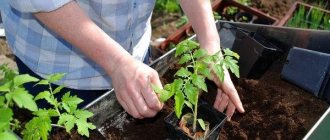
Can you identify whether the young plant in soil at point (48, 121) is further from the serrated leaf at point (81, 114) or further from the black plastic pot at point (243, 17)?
the black plastic pot at point (243, 17)

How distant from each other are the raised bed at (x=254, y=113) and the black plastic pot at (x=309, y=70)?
0.04m

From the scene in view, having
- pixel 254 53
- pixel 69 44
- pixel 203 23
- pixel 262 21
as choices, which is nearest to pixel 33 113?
pixel 69 44

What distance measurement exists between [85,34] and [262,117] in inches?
33.5

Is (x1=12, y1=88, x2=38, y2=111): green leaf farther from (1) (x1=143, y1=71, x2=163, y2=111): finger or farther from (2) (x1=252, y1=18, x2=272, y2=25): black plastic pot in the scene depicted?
(2) (x1=252, y1=18, x2=272, y2=25): black plastic pot

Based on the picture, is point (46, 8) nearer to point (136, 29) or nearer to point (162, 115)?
point (136, 29)

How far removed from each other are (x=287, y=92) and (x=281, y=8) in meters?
1.83

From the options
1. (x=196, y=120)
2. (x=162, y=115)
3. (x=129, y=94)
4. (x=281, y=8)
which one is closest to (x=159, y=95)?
(x=129, y=94)

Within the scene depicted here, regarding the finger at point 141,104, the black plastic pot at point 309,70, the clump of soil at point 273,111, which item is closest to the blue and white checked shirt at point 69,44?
the finger at point 141,104

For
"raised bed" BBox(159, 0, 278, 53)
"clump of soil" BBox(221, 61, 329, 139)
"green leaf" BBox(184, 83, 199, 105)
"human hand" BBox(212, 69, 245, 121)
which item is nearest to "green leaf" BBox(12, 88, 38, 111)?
"green leaf" BBox(184, 83, 199, 105)

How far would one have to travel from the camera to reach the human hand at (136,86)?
1.22 m

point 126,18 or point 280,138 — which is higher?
point 126,18

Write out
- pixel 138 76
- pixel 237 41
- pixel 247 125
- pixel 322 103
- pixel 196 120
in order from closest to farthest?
pixel 138 76
pixel 196 120
pixel 247 125
pixel 322 103
pixel 237 41

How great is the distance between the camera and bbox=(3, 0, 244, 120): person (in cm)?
124

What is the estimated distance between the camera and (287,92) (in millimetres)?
1812
